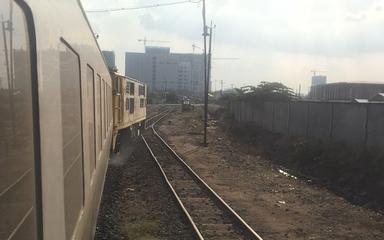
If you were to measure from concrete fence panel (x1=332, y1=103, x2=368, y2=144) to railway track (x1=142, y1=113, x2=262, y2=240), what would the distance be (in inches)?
227

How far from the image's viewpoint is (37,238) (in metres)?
2.27

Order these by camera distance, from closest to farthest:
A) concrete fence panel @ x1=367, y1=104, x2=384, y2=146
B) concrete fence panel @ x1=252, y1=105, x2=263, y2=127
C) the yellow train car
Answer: concrete fence panel @ x1=367, y1=104, x2=384, y2=146
the yellow train car
concrete fence panel @ x1=252, y1=105, x2=263, y2=127

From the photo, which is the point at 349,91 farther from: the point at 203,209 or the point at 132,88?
the point at 203,209

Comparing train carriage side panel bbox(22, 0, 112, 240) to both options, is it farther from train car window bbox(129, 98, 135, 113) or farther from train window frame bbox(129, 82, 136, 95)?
train car window bbox(129, 98, 135, 113)

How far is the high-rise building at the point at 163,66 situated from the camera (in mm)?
104250

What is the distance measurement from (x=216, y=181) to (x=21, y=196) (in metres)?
15.2

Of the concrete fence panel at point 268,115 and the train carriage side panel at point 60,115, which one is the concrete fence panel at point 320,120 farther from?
the train carriage side panel at point 60,115

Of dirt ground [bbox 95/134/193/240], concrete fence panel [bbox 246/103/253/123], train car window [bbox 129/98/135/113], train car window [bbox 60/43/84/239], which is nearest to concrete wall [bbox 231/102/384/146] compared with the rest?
concrete fence panel [bbox 246/103/253/123]

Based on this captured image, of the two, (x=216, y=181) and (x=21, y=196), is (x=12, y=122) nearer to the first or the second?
(x=21, y=196)

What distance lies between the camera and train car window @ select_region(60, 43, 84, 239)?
10.4 ft

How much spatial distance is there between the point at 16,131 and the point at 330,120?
69.4ft

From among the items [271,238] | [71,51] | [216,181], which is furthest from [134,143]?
[71,51]

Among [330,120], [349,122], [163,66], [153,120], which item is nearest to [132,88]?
[330,120]

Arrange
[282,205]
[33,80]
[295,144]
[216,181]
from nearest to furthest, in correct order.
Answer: [33,80] → [282,205] → [216,181] → [295,144]
